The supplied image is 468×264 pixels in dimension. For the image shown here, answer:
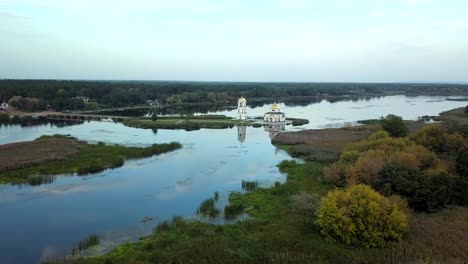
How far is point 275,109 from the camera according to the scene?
64.3 m

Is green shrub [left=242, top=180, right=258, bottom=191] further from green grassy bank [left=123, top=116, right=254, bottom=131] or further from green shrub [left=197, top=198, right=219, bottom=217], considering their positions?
green grassy bank [left=123, top=116, right=254, bottom=131]

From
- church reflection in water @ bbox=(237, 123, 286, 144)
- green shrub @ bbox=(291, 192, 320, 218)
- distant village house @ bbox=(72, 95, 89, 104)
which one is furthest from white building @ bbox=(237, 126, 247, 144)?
distant village house @ bbox=(72, 95, 89, 104)

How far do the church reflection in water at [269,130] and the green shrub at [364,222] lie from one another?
28.8 metres

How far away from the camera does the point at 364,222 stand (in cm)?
1616

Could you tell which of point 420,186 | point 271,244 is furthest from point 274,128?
point 271,244

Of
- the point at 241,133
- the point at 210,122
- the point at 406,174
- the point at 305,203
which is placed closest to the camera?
the point at 305,203

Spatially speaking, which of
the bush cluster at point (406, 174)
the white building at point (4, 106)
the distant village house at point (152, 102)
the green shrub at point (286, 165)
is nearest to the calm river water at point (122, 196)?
the green shrub at point (286, 165)

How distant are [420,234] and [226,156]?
21237 mm

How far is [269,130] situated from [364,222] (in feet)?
128

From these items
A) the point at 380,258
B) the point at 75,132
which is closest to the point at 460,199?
the point at 380,258

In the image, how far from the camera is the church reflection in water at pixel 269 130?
4850cm

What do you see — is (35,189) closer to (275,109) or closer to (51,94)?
(275,109)

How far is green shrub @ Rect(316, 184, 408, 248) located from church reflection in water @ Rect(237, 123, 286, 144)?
28.8m

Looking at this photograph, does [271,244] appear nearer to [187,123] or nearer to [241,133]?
→ [241,133]
